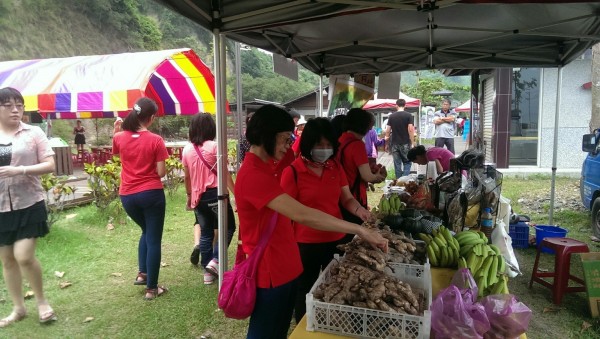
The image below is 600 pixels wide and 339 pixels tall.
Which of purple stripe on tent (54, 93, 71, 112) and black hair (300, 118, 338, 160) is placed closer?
black hair (300, 118, 338, 160)

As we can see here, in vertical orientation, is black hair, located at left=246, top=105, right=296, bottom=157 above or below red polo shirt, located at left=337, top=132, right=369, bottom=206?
above

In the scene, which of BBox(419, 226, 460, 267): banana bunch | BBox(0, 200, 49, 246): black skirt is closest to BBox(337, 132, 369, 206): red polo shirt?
BBox(419, 226, 460, 267): banana bunch

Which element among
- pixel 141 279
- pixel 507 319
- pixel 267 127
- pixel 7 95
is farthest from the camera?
pixel 141 279

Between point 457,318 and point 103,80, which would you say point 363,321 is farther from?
point 103,80

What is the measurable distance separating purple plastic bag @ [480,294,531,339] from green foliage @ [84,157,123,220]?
271 inches

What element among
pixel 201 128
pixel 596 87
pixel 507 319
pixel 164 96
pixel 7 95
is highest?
pixel 164 96

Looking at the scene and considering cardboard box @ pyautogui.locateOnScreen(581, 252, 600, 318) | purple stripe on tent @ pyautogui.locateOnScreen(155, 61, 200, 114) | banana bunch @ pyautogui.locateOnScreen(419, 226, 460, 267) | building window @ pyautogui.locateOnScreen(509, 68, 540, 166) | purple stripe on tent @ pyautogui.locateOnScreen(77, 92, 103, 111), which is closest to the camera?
banana bunch @ pyautogui.locateOnScreen(419, 226, 460, 267)

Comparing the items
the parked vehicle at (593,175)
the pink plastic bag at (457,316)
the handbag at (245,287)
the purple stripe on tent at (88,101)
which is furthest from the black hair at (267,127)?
the purple stripe on tent at (88,101)

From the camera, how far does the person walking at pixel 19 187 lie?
3.17 meters

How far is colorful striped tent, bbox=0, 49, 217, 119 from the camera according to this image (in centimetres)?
758

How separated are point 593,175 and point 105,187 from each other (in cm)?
786

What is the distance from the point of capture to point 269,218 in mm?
2051

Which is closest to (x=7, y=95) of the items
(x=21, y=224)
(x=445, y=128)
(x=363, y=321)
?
(x=21, y=224)

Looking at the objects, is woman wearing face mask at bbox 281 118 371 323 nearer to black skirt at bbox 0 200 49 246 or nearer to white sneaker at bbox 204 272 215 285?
white sneaker at bbox 204 272 215 285
